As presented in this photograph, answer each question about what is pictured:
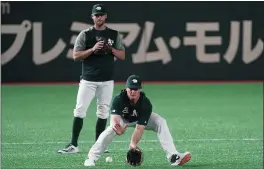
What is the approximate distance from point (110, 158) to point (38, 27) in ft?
31.6

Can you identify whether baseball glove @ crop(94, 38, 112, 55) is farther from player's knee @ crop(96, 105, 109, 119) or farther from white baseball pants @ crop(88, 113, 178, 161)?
white baseball pants @ crop(88, 113, 178, 161)

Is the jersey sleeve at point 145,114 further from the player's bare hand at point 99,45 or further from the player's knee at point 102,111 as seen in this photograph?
the player's knee at point 102,111

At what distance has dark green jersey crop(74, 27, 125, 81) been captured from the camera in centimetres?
1084

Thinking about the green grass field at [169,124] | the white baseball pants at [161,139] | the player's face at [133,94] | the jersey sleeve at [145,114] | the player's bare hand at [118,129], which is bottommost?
the green grass field at [169,124]

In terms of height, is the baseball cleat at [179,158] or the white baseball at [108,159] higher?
the baseball cleat at [179,158]

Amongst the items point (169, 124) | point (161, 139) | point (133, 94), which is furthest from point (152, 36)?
point (133, 94)

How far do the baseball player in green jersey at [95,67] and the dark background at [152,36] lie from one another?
8082mm

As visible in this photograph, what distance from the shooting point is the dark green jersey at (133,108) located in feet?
31.9

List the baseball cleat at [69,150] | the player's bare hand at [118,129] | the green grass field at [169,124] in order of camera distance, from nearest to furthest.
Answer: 1. the player's bare hand at [118,129]
2. the green grass field at [169,124]
3. the baseball cleat at [69,150]

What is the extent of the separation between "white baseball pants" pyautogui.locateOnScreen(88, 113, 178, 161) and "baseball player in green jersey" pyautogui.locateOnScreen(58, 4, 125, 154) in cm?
105

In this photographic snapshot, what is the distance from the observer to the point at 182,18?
19578mm

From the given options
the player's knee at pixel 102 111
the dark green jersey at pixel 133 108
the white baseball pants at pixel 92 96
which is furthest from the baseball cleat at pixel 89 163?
the player's knee at pixel 102 111

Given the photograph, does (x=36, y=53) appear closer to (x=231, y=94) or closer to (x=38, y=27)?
(x=38, y=27)

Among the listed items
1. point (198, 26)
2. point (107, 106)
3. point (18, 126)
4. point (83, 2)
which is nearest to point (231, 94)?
point (198, 26)
